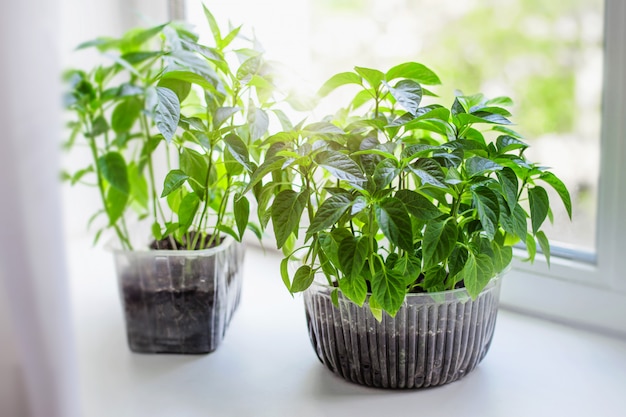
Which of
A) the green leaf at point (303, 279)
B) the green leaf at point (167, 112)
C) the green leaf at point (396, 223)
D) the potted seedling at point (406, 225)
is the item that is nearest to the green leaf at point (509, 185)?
the potted seedling at point (406, 225)

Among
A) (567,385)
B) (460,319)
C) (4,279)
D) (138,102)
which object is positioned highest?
(138,102)

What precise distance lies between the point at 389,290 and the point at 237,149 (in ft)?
0.72

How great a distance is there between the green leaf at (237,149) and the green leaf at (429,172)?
0.18 metres

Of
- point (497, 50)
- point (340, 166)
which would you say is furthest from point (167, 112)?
point (497, 50)

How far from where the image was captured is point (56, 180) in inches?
22.9

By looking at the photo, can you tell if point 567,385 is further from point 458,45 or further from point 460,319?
point 458,45

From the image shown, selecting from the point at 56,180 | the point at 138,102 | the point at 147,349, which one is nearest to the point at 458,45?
the point at 138,102

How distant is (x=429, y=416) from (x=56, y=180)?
466 mm

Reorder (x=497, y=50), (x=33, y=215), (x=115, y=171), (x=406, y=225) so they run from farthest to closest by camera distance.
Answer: (x=497, y=50) < (x=115, y=171) < (x=406, y=225) < (x=33, y=215)

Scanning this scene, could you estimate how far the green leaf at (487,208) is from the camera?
2.24 feet

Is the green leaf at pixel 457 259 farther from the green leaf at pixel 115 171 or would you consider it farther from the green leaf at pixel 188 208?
the green leaf at pixel 115 171

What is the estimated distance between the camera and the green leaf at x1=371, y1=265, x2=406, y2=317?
70 cm

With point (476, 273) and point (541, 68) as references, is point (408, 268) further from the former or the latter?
point (541, 68)

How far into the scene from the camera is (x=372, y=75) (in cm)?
77
